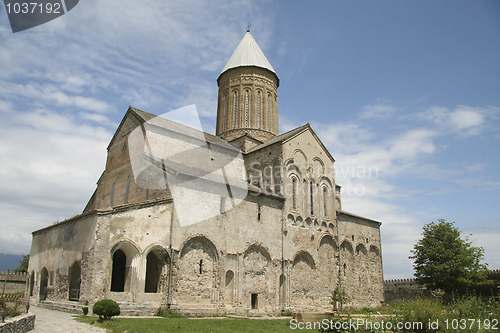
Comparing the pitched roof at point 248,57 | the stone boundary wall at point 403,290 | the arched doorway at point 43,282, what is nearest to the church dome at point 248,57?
the pitched roof at point 248,57

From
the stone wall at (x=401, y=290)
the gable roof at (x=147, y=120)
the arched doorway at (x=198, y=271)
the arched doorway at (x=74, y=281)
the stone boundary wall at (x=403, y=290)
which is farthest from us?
the stone wall at (x=401, y=290)

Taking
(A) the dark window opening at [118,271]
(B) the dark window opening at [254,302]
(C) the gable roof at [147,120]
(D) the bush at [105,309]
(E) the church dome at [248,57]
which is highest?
(E) the church dome at [248,57]

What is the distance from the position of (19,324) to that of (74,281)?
24.5 feet

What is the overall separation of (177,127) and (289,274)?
34.4 ft

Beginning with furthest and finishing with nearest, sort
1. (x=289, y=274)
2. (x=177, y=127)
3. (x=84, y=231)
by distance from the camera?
(x=177, y=127)
(x=289, y=274)
(x=84, y=231)

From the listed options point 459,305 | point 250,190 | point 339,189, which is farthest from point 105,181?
point 459,305

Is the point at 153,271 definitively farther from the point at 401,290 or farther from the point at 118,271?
the point at 401,290

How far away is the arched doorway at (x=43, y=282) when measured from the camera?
16.7 metres

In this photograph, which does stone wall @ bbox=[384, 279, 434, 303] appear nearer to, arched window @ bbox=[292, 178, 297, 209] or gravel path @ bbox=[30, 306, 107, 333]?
arched window @ bbox=[292, 178, 297, 209]

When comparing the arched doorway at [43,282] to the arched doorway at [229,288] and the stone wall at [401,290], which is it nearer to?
the arched doorway at [229,288]

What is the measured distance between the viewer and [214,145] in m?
21.6

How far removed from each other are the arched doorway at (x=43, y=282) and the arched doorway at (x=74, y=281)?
301cm

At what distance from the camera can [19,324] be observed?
7695 millimetres

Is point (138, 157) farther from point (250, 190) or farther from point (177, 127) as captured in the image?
point (250, 190)
